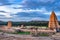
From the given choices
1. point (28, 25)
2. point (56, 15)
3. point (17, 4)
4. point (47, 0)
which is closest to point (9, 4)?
point (17, 4)

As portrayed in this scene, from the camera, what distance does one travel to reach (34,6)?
265 cm

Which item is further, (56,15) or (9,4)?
(9,4)

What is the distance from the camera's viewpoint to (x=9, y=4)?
2703 mm

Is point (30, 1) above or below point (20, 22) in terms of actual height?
above

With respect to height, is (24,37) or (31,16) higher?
(31,16)

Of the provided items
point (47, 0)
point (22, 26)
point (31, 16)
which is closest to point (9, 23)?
point (22, 26)

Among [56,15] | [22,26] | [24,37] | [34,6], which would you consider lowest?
[24,37]

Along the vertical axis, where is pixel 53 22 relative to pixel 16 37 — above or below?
above

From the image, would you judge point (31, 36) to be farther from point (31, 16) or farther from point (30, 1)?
point (30, 1)

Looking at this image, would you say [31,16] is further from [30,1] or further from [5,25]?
[5,25]

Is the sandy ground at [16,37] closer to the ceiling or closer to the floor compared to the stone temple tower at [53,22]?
closer to the floor

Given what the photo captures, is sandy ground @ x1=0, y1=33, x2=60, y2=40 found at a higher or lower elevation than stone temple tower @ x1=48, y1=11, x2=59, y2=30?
lower

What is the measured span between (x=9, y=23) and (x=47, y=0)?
81 cm

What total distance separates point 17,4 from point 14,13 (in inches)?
7.0
